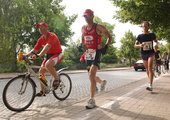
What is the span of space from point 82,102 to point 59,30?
3402 cm

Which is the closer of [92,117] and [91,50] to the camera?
[92,117]

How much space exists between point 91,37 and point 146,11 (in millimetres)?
15609

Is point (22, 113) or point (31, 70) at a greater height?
point (31, 70)

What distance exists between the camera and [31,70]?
7.55 meters

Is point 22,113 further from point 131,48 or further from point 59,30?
point 131,48

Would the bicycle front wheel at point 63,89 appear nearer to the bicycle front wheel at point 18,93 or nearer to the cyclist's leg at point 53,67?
the cyclist's leg at point 53,67

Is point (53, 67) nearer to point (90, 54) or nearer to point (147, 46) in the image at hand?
point (90, 54)

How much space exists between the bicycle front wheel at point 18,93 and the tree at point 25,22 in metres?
22.9

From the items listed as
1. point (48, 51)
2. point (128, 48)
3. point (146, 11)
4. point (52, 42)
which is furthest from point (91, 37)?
point (128, 48)

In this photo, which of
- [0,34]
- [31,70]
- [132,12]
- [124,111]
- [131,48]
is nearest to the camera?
[124,111]

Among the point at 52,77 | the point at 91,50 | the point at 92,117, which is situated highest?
the point at 91,50

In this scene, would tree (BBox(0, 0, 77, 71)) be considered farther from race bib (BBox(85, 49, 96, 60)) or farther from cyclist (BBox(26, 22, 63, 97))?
race bib (BBox(85, 49, 96, 60))

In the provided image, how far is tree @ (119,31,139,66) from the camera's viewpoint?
73375mm

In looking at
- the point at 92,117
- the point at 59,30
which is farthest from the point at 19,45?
the point at 92,117
